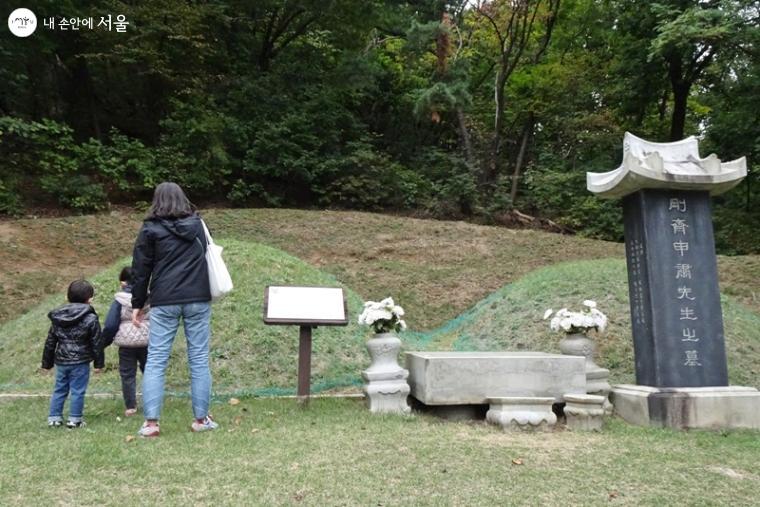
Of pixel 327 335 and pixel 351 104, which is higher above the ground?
pixel 351 104

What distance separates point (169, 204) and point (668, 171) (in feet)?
14.3

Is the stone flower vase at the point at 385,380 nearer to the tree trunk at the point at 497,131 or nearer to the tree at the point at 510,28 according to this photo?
the tree at the point at 510,28

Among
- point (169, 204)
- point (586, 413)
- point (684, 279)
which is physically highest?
point (169, 204)

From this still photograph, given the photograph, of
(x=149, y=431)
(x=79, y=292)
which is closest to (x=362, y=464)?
(x=149, y=431)

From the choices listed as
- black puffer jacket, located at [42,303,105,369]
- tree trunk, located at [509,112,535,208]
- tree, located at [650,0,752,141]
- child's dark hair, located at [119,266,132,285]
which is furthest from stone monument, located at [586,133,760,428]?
tree trunk, located at [509,112,535,208]

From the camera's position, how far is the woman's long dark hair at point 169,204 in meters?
4.22

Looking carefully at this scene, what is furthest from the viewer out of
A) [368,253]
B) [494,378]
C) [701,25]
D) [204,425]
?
[368,253]

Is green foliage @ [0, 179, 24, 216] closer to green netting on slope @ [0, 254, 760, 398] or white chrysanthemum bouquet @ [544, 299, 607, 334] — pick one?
green netting on slope @ [0, 254, 760, 398]

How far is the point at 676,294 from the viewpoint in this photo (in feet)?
18.2

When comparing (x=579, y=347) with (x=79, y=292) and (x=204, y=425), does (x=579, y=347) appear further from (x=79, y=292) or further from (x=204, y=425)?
(x=79, y=292)

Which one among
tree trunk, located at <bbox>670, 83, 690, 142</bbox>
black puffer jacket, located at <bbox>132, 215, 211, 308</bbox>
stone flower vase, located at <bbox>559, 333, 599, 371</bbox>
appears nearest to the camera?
black puffer jacket, located at <bbox>132, 215, 211, 308</bbox>

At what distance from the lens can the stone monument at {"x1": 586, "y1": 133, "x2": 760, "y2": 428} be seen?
211 inches

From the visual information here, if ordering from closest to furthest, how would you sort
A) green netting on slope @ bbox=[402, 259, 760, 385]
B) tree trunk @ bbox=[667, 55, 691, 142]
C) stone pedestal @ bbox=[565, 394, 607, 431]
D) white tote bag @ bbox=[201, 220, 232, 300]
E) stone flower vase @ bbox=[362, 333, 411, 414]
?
white tote bag @ bbox=[201, 220, 232, 300] < stone pedestal @ bbox=[565, 394, 607, 431] < stone flower vase @ bbox=[362, 333, 411, 414] < green netting on slope @ bbox=[402, 259, 760, 385] < tree trunk @ bbox=[667, 55, 691, 142]

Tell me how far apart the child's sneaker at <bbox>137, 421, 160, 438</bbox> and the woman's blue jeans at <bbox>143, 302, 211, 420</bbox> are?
56 millimetres
